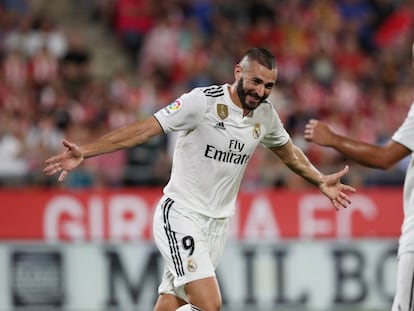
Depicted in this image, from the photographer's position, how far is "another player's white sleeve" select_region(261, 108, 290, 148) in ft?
23.7

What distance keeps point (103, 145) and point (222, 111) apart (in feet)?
2.86

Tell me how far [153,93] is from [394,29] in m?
4.42

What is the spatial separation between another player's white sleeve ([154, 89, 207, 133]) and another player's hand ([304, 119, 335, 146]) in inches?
29.4

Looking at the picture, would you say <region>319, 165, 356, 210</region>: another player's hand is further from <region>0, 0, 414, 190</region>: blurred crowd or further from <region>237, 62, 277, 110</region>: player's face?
<region>0, 0, 414, 190</region>: blurred crowd

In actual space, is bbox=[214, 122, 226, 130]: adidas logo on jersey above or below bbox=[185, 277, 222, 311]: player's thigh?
above

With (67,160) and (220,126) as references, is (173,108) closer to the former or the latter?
(220,126)

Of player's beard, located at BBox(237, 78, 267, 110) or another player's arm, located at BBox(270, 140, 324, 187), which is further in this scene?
another player's arm, located at BBox(270, 140, 324, 187)

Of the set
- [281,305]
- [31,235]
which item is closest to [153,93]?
[31,235]

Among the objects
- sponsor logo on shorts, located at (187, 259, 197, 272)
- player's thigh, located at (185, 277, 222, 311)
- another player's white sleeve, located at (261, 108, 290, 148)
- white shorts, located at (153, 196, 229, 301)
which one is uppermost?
another player's white sleeve, located at (261, 108, 290, 148)

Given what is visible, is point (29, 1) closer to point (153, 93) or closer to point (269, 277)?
point (153, 93)

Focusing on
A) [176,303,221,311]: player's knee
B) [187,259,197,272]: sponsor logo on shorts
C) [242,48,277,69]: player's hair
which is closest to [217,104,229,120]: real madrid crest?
[242,48,277,69]: player's hair

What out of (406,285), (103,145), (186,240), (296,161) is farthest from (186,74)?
(406,285)

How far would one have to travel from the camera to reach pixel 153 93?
45.6 feet

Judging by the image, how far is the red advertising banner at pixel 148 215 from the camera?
11586 millimetres
